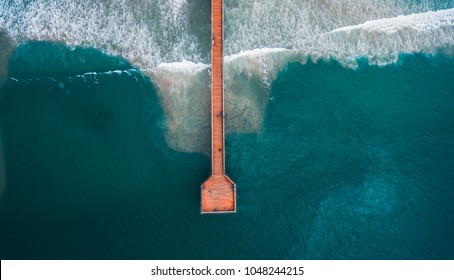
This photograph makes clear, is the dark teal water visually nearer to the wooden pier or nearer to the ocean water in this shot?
the ocean water

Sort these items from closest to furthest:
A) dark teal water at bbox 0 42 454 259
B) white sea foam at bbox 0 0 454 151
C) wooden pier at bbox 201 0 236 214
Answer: wooden pier at bbox 201 0 236 214, dark teal water at bbox 0 42 454 259, white sea foam at bbox 0 0 454 151

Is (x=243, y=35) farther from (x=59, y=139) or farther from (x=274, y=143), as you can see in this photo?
(x=59, y=139)

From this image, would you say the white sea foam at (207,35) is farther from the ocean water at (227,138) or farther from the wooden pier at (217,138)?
the wooden pier at (217,138)

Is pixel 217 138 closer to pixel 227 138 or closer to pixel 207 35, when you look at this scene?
pixel 227 138

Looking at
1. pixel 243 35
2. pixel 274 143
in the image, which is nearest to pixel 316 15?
pixel 243 35

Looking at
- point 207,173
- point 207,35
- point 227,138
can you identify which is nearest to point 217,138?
point 227,138

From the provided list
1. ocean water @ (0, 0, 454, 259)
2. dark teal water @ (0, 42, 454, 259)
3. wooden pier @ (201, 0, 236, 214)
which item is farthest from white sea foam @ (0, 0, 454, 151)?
wooden pier @ (201, 0, 236, 214)

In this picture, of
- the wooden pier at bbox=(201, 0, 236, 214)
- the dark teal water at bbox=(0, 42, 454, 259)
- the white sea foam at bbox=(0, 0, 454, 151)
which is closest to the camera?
the wooden pier at bbox=(201, 0, 236, 214)
